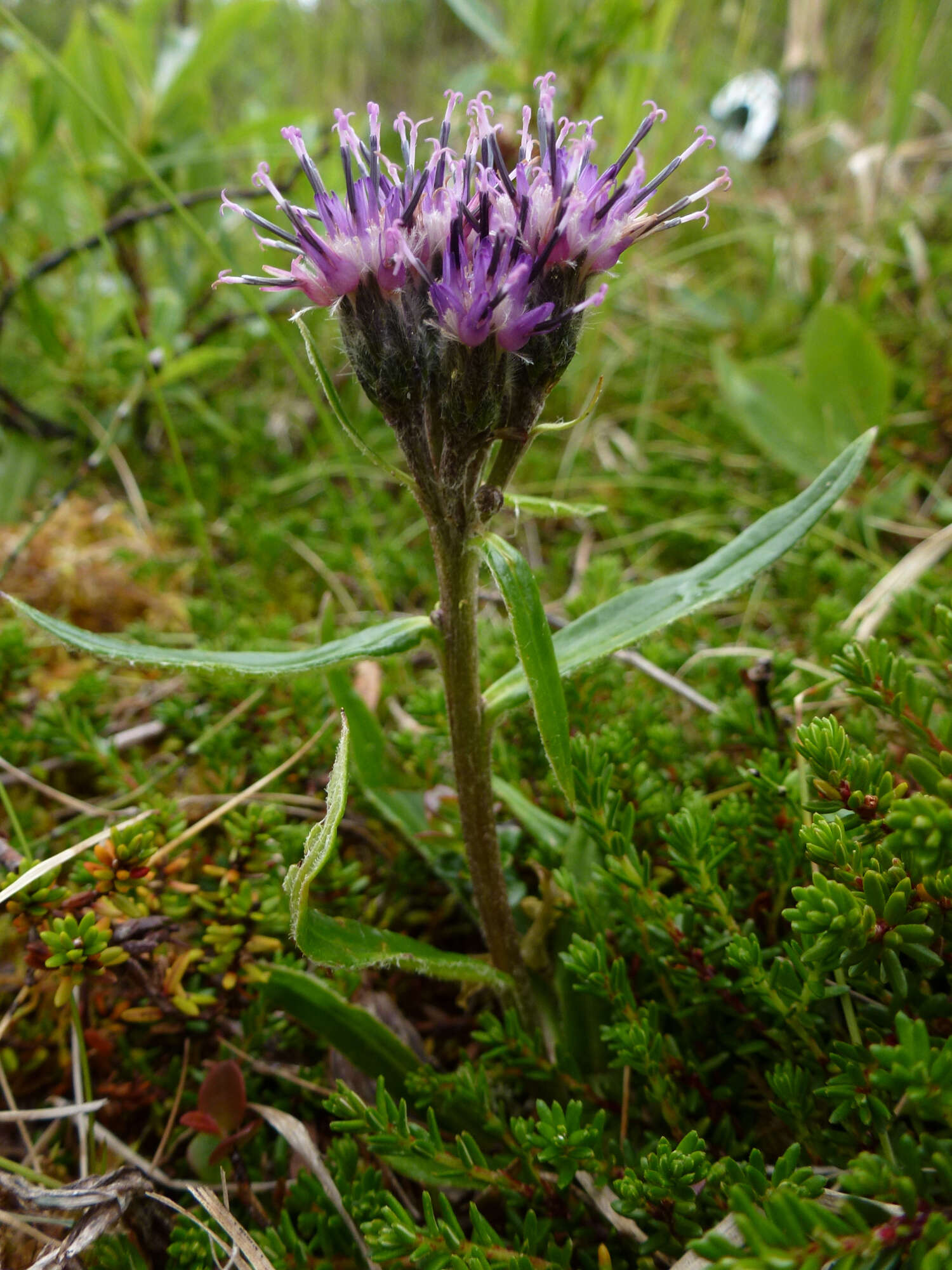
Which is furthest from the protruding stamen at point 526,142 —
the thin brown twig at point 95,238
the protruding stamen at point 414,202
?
the thin brown twig at point 95,238

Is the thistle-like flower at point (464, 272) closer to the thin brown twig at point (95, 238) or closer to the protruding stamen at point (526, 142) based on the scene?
the protruding stamen at point (526, 142)

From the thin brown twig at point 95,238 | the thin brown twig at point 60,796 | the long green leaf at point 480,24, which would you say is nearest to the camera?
the thin brown twig at point 60,796

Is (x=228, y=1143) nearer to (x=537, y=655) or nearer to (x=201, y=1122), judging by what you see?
(x=201, y=1122)

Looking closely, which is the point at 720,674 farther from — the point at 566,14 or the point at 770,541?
the point at 566,14

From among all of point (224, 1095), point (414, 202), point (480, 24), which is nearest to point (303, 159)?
point (414, 202)

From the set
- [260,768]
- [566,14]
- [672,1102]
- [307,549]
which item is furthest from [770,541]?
[566,14]

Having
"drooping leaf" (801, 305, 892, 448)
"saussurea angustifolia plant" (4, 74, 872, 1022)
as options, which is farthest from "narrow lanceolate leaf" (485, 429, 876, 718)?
"drooping leaf" (801, 305, 892, 448)
